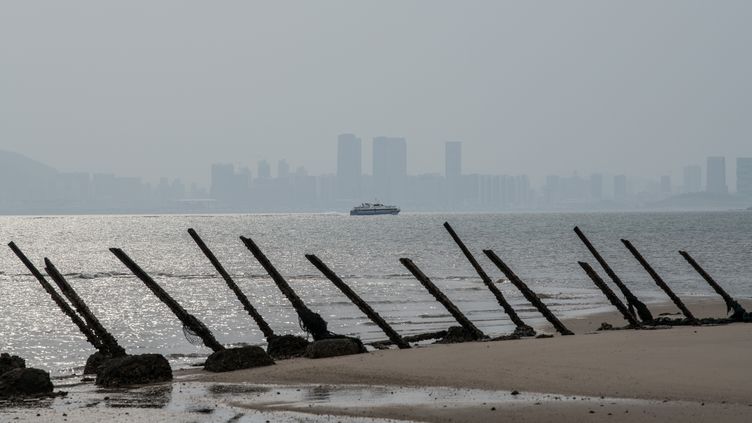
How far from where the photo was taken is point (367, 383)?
60.1 feet

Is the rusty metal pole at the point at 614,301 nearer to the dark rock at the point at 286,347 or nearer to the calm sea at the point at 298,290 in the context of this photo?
the calm sea at the point at 298,290

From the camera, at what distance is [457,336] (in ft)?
85.5

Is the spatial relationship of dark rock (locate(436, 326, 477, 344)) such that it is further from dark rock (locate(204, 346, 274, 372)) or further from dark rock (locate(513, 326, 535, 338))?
dark rock (locate(204, 346, 274, 372))

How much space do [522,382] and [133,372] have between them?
764 centimetres

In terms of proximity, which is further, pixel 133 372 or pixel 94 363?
pixel 94 363

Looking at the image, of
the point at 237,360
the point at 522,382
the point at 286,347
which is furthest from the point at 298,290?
the point at 522,382

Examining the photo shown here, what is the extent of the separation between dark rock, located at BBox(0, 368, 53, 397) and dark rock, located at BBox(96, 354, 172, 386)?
139 cm

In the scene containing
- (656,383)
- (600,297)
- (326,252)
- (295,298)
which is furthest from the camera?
(326,252)

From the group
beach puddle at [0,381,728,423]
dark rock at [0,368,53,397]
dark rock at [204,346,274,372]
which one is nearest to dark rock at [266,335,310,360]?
dark rock at [204,346,274,372]

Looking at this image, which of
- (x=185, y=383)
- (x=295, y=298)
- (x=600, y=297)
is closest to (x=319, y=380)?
(x=185, y=383)

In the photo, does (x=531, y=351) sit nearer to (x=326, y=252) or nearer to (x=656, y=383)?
(x=656, y=383)

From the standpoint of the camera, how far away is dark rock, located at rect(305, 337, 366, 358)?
877 inches

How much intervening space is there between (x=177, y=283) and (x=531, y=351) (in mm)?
43339

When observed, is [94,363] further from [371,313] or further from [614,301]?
[614,301]
